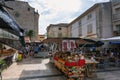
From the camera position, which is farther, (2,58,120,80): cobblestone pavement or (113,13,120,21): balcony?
(113,13,120,21): balcony

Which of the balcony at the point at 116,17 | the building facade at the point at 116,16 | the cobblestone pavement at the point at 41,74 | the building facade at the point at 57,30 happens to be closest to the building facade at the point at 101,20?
the building facade at the point at 116,16

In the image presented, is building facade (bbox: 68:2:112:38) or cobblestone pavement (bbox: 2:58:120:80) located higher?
building facade (bbox: 68:2:112:38)

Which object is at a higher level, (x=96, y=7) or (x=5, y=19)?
(x=96, y=7)

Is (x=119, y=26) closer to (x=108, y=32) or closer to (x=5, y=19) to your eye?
(x=108, y=32)

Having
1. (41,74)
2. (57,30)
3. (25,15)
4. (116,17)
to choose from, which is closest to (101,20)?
(116,17)

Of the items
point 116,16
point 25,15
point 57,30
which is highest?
point 25,15

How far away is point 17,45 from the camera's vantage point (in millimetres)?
2729

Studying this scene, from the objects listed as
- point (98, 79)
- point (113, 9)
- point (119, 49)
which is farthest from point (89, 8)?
point (98, 79)

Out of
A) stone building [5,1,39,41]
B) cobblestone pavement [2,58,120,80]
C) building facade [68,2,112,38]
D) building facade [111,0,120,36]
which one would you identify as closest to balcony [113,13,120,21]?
building facade [111,0,120,36]

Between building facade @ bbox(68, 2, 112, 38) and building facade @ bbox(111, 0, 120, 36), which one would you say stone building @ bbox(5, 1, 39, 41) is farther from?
building facade @ bbox(111, 0, 120, 36)

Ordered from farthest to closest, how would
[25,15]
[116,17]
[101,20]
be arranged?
[25,15]
[101,20]
[116,17]

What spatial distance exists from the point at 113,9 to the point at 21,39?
2299 centimetres

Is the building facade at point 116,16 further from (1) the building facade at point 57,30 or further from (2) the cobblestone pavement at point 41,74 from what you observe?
(1) the building facade at point 57,30

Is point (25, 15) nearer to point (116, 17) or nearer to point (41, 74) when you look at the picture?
point (116, 17)
